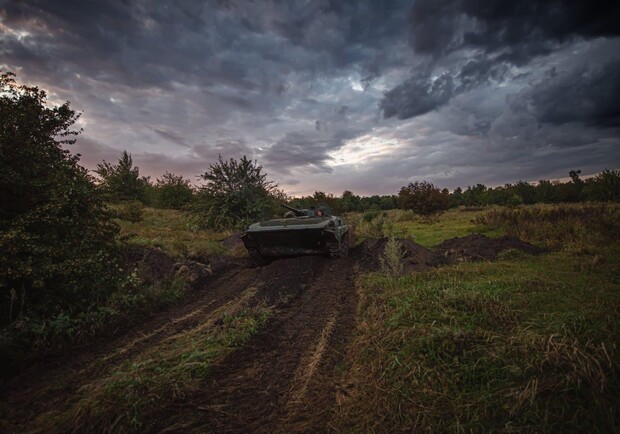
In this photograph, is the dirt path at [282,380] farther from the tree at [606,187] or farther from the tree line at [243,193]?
the tree at [606,187]

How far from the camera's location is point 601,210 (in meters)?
14.2

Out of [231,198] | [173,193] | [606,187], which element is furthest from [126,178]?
[606,187]

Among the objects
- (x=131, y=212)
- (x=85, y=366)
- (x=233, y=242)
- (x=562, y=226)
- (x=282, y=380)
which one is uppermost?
(x=131, y=212)

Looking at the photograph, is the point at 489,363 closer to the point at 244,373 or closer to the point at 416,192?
the point at 244,373

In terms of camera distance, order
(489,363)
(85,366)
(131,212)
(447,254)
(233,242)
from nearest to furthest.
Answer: (489,363), (85,366), (447,254), (233,242), (131,212)

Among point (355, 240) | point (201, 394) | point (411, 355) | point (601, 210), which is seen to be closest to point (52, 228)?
point (201, 394)

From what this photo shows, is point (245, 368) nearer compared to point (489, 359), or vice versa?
point (489, 359)

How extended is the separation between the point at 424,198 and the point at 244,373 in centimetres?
2428

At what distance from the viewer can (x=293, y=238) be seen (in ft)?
28.2

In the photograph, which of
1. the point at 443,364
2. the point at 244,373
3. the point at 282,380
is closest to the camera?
the point at 443,364

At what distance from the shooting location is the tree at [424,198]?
24641mm

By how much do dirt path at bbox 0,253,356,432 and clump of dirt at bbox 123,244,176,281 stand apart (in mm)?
1672

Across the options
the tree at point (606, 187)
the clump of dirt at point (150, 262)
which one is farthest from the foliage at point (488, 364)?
the tree at point (606, 187)

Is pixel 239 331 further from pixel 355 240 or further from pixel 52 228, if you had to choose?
pixel 355 240
